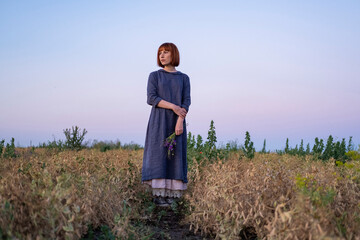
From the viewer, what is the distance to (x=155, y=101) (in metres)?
5.76

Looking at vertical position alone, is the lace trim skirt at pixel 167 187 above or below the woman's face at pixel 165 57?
below

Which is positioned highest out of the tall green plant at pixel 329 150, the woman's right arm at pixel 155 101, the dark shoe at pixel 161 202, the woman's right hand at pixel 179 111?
the woman's right arm at pixel 155 101

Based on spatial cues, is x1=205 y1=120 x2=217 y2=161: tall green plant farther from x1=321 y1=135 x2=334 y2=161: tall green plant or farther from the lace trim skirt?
x1=321 y1=135 x2=334 y2=161: tall green plant

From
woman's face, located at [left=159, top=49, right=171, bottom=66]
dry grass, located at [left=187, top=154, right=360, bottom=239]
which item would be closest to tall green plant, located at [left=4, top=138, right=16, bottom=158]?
woman's face, located at [left=159, top=49, right=171, bottom=66]

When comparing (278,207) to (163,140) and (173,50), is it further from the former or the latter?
(173,50)

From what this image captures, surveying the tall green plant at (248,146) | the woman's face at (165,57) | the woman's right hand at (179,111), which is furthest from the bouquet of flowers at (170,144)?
the tall green plant at (248,146)

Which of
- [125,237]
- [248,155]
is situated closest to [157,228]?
[125,237]

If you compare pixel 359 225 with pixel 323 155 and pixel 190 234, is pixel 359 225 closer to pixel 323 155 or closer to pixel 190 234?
pixel 190 234

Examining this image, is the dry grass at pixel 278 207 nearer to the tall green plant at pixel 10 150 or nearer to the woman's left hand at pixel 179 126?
the woman's left hand at pixel 179 126

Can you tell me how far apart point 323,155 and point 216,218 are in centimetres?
728

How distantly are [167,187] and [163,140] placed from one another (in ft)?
2.46

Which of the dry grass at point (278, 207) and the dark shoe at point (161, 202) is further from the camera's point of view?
the dark shoe at point (161, 202)

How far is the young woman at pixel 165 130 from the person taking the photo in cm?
580

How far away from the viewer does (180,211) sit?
233 inches
